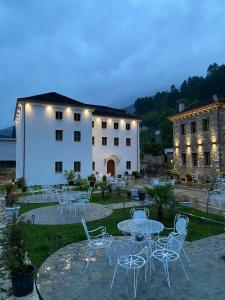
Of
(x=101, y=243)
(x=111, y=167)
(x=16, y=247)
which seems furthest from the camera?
(x=111, y=167)

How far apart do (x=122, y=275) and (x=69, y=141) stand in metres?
20.8

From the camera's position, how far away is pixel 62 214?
37.3 ft

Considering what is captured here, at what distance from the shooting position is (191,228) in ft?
28.8

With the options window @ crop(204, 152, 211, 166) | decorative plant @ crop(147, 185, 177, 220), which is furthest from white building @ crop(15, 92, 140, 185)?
decorative plant @ crop(147, 185, 177, 220)

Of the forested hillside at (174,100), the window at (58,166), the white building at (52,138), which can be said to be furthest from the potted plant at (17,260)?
the forested hillside at (174,100)

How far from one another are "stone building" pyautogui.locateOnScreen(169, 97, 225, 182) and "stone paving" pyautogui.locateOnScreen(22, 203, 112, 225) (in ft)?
43.6

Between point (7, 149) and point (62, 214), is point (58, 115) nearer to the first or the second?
point (62, 214)

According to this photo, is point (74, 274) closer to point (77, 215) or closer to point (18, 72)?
point (77, 215)

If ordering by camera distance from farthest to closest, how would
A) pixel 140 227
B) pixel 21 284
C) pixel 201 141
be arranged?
pixel 201 141 < pixel 140 227 < pixel 21 284

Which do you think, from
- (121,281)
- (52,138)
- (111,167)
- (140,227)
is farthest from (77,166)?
(121,281)

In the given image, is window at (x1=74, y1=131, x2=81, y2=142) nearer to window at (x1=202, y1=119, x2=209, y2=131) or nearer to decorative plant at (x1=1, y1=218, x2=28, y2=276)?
window at (x1=202, y1=119, x2=209, y2=131)

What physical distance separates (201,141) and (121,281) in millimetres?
20734

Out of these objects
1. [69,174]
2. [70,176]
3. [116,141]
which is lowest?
[70,176]

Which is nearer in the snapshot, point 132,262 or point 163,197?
point 132,262
